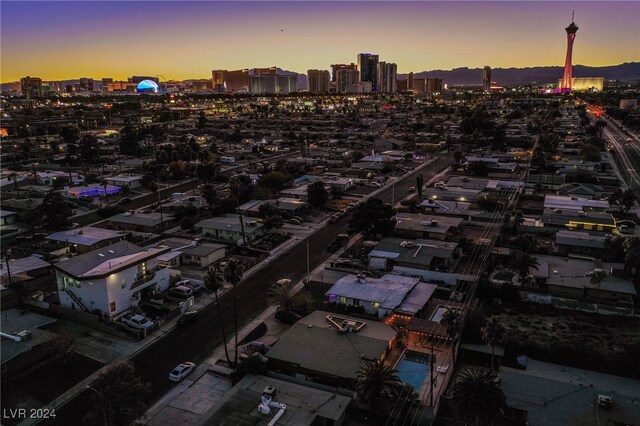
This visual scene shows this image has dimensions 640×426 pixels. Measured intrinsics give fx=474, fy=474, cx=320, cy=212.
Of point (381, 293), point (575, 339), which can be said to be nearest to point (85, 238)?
point (381, 293)

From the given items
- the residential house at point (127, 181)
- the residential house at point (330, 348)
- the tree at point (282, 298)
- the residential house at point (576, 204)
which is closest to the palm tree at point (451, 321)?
the residential house at point (330, 348)

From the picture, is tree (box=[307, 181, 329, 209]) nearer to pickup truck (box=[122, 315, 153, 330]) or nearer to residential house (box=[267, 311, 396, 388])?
residential house (box=[267, 311, 396, 388])

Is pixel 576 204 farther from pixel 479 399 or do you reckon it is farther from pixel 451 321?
pixel 479 399

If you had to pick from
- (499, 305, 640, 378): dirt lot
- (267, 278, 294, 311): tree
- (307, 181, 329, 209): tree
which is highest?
(307, 181, 329, 209): tree

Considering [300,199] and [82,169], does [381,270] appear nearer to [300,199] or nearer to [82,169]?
[300,199]

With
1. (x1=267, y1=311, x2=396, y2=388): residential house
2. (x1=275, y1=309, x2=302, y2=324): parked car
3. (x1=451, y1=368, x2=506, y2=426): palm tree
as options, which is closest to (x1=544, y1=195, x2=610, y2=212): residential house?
(x1=267, y1=311, x2=396, y2=388): residential house
